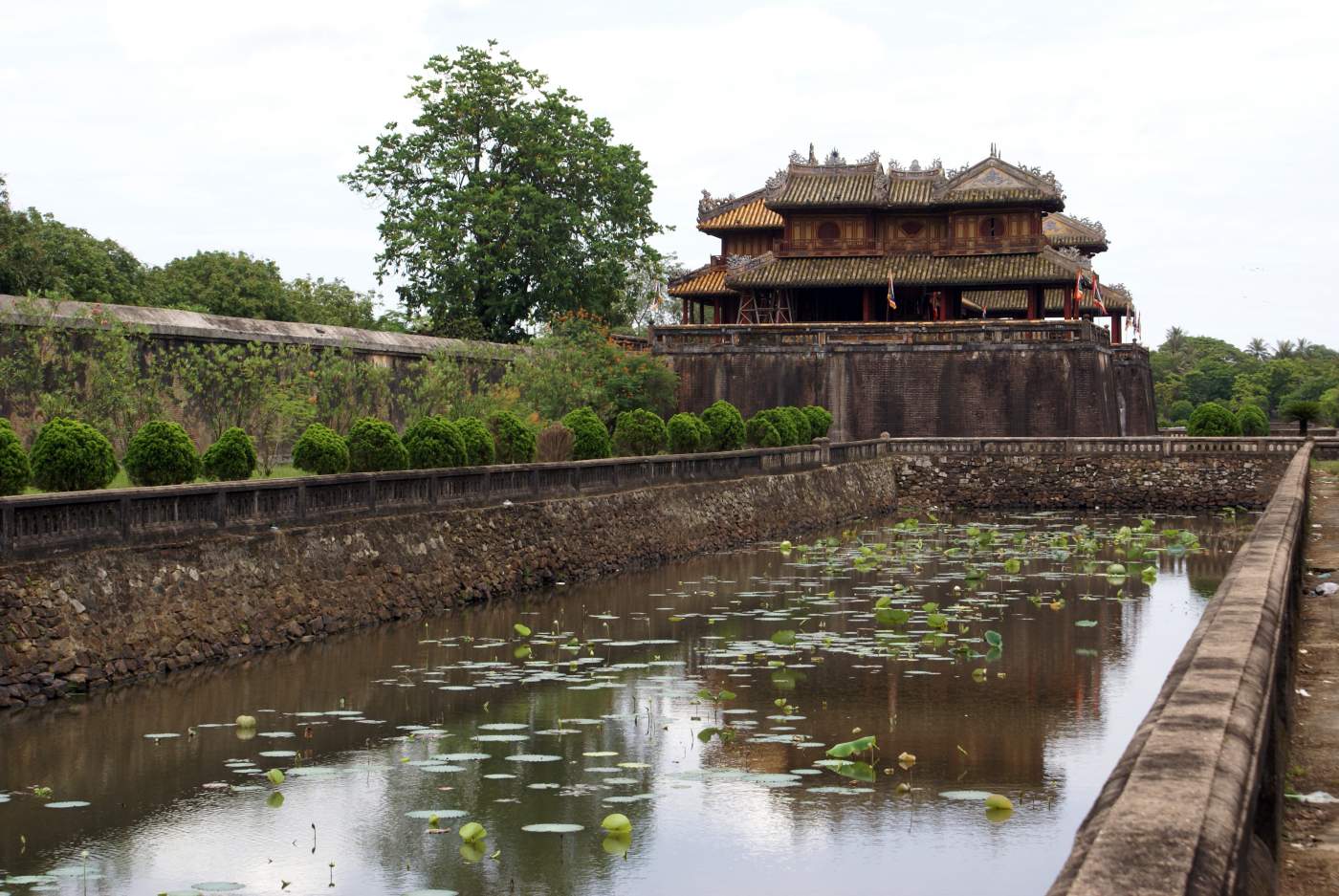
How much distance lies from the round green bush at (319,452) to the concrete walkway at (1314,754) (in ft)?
39.9

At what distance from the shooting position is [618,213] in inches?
2105

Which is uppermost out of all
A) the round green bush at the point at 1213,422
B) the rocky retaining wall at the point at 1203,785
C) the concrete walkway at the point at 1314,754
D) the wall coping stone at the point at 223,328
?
the wall coping stone at the point at 223,328

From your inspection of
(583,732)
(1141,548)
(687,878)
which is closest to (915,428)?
(1141,548)

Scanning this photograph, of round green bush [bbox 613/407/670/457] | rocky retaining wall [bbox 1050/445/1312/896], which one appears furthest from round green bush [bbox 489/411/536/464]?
rocky retaining wall [bbox 1050/445/1312/896]

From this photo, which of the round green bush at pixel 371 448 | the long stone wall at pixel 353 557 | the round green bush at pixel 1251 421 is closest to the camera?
the long stone wall at pixel 353 557

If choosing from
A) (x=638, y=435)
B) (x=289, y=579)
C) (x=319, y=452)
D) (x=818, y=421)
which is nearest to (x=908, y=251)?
(x=818, y=421)

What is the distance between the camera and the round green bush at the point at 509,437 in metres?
25.5

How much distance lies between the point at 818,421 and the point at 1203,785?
133 feet

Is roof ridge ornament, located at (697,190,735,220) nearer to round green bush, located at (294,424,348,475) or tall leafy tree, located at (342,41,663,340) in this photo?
tall leafy tree, located at (342,41,663,340)

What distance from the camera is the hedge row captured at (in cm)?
1622

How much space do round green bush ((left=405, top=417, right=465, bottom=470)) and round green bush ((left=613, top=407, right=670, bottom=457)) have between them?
9.96 m

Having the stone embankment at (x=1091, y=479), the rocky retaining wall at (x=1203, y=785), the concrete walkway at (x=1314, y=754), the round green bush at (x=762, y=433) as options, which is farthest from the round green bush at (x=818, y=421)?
the rocky retaining wall at (x=1203, y=785)

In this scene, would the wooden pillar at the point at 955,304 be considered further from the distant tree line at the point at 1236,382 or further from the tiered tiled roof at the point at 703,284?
the distant tree line at the point at 1236,382

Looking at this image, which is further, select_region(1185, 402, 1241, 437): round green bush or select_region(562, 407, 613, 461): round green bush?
select_region(1185, 402, 1241, 437): round green bush
